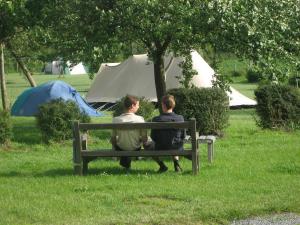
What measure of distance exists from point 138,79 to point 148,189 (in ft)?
59.8

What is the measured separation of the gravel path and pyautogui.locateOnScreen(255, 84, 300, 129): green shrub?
9089 mm

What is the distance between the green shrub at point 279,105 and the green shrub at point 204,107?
1.55 metres

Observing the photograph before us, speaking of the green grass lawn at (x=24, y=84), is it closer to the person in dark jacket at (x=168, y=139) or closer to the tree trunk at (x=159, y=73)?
the tree trunk at (x=159, y=73)

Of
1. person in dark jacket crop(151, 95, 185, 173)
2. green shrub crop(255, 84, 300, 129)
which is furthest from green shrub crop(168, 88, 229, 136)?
person in dark jacket crop(151, 95, 185, 173)

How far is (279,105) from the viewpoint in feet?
52.8

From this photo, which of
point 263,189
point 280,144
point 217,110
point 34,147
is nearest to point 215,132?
point 217,110

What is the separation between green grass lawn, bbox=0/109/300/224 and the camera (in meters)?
7.11

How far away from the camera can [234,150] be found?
12.6m

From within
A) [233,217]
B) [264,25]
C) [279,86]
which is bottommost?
[233,217]

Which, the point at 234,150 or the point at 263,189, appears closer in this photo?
the point at 263,189

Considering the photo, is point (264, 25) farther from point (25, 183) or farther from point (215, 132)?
point (25, 183)

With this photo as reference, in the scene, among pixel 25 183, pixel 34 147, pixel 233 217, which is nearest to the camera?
pixel 233 217

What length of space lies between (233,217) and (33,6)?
9.88 m

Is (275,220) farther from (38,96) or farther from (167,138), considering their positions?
(38,96)
